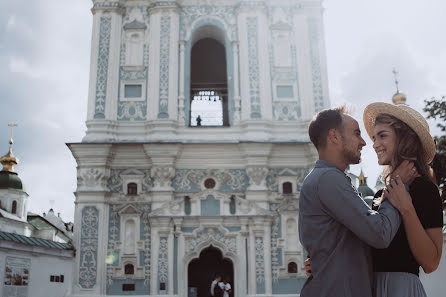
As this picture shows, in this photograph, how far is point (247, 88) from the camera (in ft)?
53.6

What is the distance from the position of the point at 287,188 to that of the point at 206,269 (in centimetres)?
360

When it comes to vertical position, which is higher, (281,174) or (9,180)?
(9,180)

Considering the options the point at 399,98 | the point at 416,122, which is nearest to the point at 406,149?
the point at 416,122

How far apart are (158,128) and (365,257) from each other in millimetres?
13753

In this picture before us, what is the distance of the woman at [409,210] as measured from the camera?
7.73 feet

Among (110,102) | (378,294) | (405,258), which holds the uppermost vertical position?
(110,102)

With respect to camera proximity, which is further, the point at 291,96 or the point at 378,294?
the point at 291,96

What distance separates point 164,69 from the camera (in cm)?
1658

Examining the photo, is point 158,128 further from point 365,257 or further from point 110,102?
point 365,257

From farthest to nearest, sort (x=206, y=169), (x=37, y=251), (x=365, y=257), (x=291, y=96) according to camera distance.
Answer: (x=291, y=96) < (x=206, y=169) < (x=37, y=251) < (x=365, y=257)

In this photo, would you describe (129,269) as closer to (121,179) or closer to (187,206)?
(187,206)

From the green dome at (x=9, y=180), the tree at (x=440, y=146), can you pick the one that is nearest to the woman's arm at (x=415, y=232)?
the tree at (x=440, y=146)

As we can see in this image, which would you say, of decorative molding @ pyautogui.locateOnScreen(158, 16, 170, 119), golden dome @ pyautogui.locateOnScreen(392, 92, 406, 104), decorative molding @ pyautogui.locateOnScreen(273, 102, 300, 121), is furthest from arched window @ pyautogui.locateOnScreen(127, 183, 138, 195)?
golden dome @ pyautogui.locateOnScreen(392, 92, 406, 104)

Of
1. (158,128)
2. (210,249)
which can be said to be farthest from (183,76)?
(210,249)
